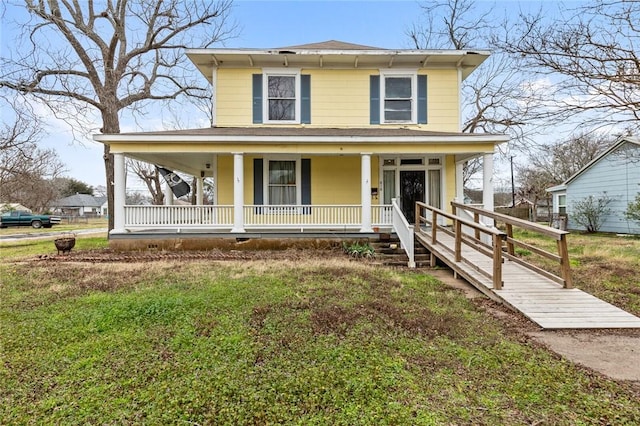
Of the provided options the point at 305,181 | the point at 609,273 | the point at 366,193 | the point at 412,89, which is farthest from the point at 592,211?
the point at 305,181

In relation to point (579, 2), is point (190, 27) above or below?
above

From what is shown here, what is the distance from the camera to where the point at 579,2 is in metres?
6.13

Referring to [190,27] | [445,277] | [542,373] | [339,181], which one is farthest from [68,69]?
[542,373]

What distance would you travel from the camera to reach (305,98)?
439 inches

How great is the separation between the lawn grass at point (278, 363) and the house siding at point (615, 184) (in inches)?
618

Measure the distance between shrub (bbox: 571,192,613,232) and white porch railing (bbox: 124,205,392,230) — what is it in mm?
13896

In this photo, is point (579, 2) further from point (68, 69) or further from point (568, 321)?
point (68, 69)

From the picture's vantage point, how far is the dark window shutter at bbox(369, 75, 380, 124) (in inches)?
440

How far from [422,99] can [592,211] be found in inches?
505

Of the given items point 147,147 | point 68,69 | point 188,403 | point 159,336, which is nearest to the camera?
point 188,403

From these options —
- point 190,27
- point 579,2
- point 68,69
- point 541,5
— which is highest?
point 190,27

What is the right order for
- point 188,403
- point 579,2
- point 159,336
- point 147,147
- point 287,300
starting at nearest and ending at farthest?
point 188,403
point 159,336
point 287,300
point 579,2
point 147,147

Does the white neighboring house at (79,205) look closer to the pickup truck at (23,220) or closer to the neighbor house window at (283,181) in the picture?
the pickup truck at (23,220)

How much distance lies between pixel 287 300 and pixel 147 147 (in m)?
6.72
